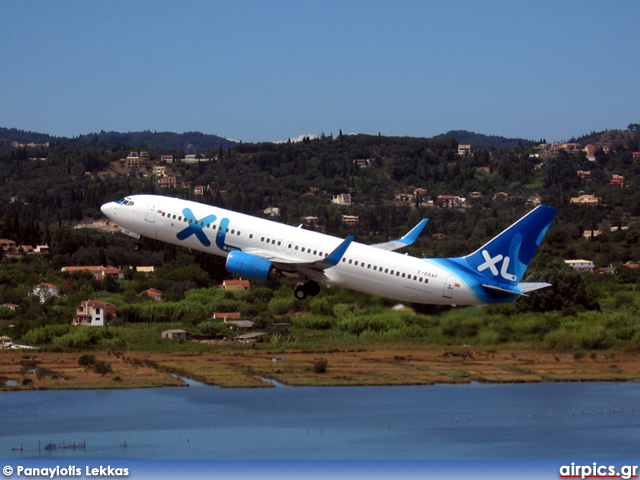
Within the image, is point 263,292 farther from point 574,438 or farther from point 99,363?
point 574,438

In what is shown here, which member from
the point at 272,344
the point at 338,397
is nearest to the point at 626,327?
the point at 338,397

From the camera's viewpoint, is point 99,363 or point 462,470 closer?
point 462,470

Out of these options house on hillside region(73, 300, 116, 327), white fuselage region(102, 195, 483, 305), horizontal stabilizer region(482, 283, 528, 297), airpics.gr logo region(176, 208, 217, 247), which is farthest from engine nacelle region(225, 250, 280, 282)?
house on hillside region(73, 300, 116, 327)

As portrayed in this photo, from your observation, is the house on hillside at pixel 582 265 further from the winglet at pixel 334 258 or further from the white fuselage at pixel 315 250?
the winglet at pixel 334 258

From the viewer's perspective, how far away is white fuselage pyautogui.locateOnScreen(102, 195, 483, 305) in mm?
65625

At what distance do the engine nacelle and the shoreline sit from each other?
178 ft

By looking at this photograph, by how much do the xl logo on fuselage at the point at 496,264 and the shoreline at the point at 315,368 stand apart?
5250 cm

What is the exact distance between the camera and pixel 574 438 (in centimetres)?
10362

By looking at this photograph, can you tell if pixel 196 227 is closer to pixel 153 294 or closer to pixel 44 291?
pixel 44 291

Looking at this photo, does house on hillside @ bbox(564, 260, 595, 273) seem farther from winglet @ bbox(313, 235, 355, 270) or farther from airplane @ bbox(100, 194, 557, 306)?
winglet @ bbox(313, 235, 355, 270)

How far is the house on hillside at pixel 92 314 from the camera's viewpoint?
472 feet

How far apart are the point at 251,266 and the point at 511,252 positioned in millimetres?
15025

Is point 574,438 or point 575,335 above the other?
point 575,335

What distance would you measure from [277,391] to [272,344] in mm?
16418
